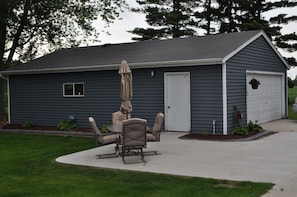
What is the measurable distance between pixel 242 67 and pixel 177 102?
259 centimetres

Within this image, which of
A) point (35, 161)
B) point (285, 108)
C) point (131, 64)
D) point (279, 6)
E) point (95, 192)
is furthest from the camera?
point (279, 6)

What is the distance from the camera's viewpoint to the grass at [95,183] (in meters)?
5.55

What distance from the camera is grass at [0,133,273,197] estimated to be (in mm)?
5551

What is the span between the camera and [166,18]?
98.9 feet

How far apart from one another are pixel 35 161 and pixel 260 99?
9.45m

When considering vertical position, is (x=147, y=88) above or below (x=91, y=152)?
above

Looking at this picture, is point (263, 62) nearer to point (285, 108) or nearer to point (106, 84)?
point (285, 108)

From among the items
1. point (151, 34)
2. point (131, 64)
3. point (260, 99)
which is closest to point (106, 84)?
point (131, 64)

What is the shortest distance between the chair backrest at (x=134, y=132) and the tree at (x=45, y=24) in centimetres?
1285

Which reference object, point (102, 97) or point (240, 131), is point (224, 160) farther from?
point (102, 97)

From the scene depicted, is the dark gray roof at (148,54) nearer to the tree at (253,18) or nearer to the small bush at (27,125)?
the small bush at (27,125)

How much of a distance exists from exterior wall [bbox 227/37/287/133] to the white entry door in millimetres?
1353

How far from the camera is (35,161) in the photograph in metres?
8.48

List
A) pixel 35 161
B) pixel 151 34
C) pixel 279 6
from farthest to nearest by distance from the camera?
pixel 151 34, pixel 279 6, pixel 35 161
